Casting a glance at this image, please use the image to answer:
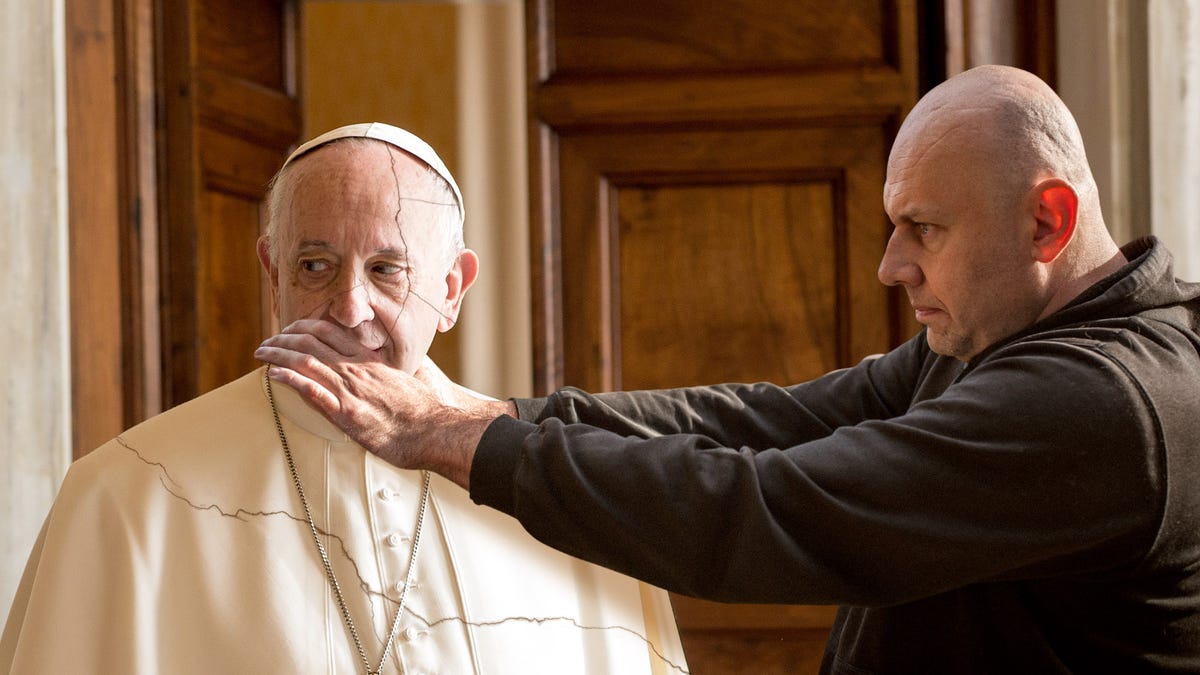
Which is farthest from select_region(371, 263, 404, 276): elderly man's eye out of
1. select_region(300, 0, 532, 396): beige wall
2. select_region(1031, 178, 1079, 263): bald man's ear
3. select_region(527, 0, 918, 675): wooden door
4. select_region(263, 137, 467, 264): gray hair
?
select_region(300, 0, 532, 396): beige wall

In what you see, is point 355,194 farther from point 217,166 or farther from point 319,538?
point 217,166

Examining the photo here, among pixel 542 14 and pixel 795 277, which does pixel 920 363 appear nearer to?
pixel 795 277

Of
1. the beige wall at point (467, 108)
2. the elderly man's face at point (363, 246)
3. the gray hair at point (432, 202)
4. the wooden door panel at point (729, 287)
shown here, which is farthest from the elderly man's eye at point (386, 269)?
the beige wall at point (467, 108)

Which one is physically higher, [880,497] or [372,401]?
[372,401]

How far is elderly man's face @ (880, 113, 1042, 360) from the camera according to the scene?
184cm

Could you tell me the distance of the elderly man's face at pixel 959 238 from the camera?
1.84 m

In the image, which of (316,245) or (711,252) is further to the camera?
(711,252)

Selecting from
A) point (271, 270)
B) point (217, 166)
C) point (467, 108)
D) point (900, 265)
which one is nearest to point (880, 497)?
point (900, 265)

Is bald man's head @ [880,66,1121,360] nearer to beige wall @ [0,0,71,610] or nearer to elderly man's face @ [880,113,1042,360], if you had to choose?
elderly man's face @ [880,113,1042,360]

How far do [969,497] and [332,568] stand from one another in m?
0.93

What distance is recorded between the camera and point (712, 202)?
3627mm

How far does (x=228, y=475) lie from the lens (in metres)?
1.80

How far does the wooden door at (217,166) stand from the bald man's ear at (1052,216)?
8.25 ft

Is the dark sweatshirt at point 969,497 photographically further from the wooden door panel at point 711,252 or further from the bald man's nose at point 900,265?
the wooden door panel at point 711,252
